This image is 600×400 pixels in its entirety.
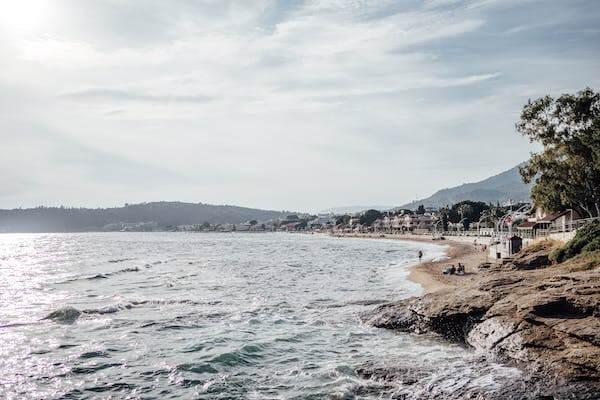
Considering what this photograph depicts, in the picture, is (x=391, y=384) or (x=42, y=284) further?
(x=42, y=284)

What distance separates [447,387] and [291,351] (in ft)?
23.8

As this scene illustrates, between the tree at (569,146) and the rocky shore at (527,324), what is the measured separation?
72.5 ft

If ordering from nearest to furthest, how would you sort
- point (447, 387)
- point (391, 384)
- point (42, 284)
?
point (447, 387) → point (391, 384) → point (42, 284)

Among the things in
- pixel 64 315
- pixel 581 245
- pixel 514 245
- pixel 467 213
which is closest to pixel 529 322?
pixel 581 245

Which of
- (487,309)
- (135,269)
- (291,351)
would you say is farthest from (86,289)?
(487,309)

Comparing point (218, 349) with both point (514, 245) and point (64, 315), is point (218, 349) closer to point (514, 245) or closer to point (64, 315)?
point (64, 315)

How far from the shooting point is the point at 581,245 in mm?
30969

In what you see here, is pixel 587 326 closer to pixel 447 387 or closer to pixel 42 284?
pixel 447 387

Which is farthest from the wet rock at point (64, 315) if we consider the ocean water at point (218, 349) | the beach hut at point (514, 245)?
the beach hut at point (514, 245)

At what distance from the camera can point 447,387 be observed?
13930 mm

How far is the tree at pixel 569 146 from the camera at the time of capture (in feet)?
144

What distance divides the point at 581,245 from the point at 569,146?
16.3m

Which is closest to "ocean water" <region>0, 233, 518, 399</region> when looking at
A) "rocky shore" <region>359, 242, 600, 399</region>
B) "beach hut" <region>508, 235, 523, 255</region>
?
"rocky shore" <region>359, 242, 600, 399</region>

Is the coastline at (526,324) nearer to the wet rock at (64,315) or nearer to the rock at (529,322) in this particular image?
the rock at (529,322)
